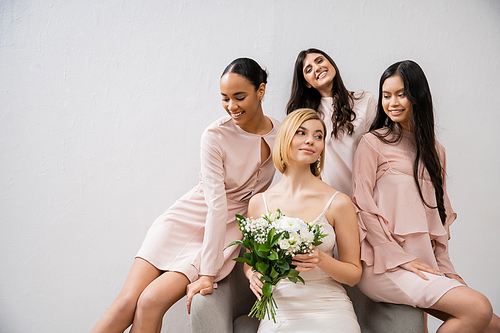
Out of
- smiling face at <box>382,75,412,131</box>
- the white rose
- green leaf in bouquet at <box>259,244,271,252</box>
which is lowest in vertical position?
green leaf in bouquet at <box>259,244,271,252</box>

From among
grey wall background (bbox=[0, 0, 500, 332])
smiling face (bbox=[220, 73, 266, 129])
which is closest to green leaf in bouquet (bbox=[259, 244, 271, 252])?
smiling face (bbox=[220, 73, 266, 129])

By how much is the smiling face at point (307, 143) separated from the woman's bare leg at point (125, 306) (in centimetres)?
142

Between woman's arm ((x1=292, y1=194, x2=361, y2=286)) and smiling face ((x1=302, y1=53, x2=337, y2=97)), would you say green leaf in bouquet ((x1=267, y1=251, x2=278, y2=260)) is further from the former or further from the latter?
smiling face ((x1=302, y1=53, x2=337, y2=97))

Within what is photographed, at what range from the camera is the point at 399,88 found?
99.9 inches

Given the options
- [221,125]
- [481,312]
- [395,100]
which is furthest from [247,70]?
[481,312]

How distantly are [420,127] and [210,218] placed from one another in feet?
5.64

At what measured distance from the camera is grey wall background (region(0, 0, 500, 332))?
3.57 meters

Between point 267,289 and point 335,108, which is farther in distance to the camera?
point 335,108

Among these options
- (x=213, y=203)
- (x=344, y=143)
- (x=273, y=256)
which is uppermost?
Result: (x=344, y=143)

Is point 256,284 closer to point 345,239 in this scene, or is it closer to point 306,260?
point 306,260

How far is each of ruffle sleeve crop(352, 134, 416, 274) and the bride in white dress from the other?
16 centimetres

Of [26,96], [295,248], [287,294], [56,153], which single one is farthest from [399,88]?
[26,96]

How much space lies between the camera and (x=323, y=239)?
2305mm

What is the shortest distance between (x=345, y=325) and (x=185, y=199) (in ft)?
5.18
